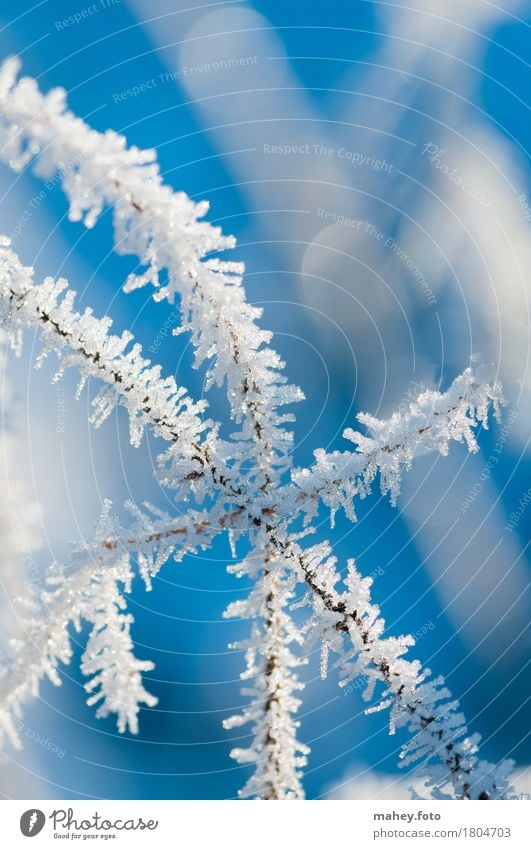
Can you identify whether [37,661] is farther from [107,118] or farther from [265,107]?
[265,107]

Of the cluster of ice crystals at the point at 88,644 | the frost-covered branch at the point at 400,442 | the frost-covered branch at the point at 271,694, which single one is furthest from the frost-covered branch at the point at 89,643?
the frost-covered branch at the point at 400,442

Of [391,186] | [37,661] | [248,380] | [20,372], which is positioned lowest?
[37,661]

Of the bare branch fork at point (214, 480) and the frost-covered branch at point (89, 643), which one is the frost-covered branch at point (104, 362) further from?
the frost-covered branch at point (89, 643)

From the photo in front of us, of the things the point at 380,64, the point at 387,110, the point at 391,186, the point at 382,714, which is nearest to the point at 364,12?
the point at 380,64

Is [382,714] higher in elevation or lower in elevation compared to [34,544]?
lower

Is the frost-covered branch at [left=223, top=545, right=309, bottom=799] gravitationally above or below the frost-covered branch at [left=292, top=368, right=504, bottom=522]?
below

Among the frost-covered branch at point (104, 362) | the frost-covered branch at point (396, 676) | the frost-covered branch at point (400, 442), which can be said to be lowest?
the frost-covered branch at point (396, 676)

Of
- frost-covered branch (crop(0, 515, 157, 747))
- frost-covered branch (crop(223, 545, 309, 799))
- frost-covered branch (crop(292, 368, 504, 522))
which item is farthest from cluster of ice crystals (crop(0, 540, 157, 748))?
frost-covered branch (crop(292, 368, 504, 522))

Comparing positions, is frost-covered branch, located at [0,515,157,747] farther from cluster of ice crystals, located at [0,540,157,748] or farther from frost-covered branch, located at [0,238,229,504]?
frost-covered branch, located at [0,238,229,504]
